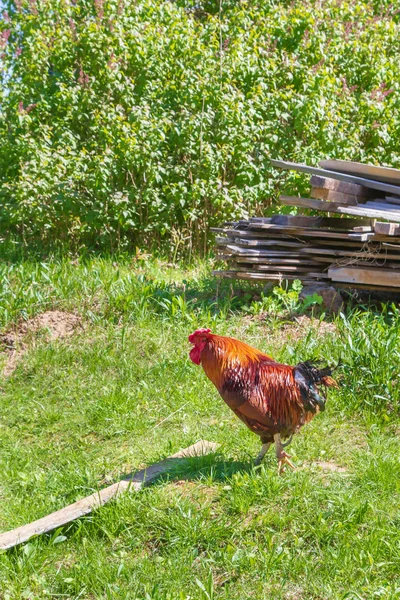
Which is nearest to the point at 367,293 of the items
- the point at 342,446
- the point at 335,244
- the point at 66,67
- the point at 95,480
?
the point at 335,244

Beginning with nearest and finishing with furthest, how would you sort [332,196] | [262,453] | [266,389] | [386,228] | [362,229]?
[266,389]
[262,453]
[386,228]
[362,229]
[332,196]

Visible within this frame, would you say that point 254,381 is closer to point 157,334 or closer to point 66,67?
point 157,334

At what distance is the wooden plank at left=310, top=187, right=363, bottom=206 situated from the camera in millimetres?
6848

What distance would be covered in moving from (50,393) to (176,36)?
16.7 feet

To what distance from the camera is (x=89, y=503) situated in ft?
13.4

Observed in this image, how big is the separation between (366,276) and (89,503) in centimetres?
366

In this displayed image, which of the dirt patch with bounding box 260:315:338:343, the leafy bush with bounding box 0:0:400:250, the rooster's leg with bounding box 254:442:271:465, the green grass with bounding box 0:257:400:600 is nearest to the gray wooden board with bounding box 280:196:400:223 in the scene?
the green grass with bounding box 0:257:400:600

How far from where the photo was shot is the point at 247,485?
4.11m

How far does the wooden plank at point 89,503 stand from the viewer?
388cm

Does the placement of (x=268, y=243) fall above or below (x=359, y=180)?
below

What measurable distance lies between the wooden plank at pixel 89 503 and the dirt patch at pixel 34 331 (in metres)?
2.41

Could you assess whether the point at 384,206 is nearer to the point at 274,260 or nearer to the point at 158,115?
the point at 274,260

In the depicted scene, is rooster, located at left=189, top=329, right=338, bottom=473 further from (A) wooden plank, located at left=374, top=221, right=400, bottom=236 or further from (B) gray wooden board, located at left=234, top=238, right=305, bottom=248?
(B) gray wooden board, located at left=234, top=238, right=305, bottom=248

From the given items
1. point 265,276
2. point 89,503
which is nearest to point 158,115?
point 265,276
